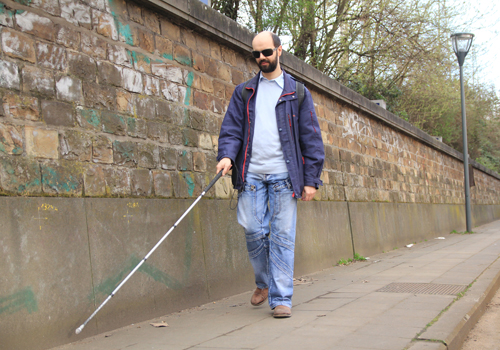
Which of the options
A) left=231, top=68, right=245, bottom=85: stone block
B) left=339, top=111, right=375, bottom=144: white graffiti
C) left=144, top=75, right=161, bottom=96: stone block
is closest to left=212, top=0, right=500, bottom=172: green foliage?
left=339, top=111, right=375, bottom=144: white graffiti

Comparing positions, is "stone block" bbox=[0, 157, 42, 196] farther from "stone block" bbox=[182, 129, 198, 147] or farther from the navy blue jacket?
"stone block" bbox=[182, 129, 198, 147]

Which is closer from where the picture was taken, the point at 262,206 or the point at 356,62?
the point at 262,206

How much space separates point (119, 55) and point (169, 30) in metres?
0.77

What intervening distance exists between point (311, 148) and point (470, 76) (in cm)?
2357

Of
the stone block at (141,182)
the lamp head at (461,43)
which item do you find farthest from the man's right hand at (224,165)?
the lamp head at (461,43)

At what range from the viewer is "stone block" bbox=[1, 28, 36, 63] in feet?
10.6

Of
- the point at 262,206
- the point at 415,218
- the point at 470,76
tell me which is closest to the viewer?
the point at 262,206

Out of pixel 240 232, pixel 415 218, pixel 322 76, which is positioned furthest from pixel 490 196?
pixel 240 232

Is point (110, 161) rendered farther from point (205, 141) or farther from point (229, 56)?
point (229, 56)

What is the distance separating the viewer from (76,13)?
12.5ft

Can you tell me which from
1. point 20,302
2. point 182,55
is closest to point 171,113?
point 182,55

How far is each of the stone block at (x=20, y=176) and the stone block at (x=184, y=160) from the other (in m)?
1.53

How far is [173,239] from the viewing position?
4441 millimetres

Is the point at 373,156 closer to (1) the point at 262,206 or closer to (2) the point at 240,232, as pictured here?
(2) the point at 240,232
